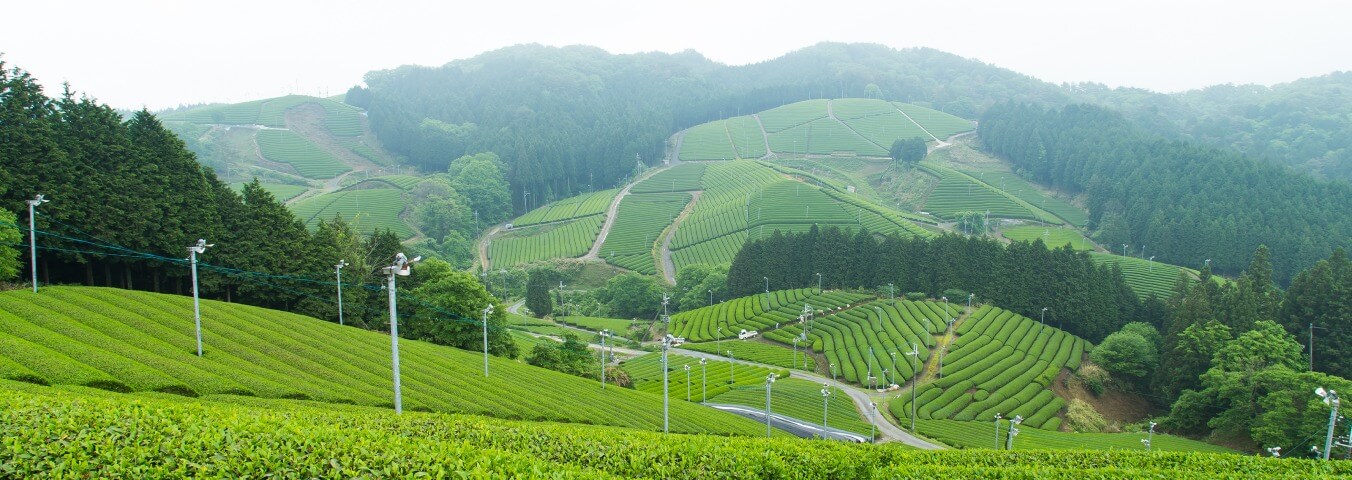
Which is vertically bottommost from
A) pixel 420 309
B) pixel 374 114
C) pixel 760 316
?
pixel 760 316

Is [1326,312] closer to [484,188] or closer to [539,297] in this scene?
[539,297]

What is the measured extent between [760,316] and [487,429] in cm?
6287

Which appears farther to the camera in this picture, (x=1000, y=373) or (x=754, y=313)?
(x=754, y=313)

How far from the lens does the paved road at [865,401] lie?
46.2 m

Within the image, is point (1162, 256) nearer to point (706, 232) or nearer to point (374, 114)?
point (706, 232)

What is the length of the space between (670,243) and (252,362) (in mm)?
94361

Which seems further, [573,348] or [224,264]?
[573,348]

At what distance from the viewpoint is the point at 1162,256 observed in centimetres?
10812

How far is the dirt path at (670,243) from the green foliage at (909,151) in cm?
4277

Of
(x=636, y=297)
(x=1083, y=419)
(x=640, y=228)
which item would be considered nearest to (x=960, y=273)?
(x=1083, y=419)

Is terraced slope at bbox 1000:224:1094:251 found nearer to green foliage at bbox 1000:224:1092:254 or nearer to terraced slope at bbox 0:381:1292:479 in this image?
green foliage at bbox 1000:224:1092:254

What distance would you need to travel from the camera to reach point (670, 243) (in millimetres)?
120562

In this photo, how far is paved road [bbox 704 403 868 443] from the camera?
45469mm

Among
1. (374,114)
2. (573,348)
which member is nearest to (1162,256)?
(573,348)
